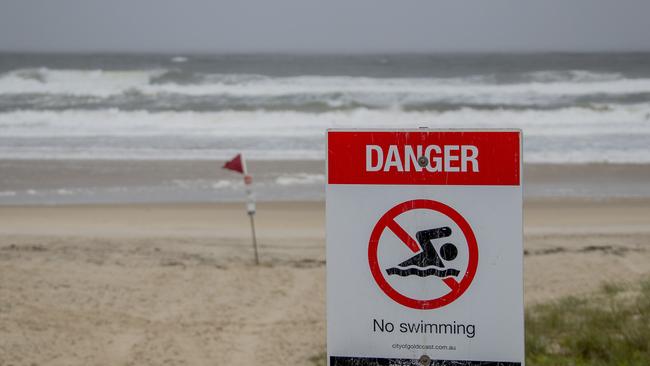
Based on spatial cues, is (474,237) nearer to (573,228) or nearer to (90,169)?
(573,228)

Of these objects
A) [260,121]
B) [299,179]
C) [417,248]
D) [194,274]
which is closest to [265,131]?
[260,121]

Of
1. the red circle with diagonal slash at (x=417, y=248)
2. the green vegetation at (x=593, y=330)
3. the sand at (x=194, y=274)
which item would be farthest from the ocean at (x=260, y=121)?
the red circle with diagonal slash at (x=417, y=248)

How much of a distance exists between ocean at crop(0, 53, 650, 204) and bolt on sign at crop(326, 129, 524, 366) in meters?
8.72

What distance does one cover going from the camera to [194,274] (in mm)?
8992

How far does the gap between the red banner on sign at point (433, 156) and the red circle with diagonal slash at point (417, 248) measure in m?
0.06

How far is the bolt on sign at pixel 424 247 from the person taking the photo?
2.05 metres

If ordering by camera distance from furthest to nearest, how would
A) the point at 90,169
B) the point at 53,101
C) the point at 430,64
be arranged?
Result: 1. the point at 430,64
2. the point at 53,101
3. the point at 90,169

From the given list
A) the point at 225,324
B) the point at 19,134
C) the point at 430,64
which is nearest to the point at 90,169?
the point at 19,134

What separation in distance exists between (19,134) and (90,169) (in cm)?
854

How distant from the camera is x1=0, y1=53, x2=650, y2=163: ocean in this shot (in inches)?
802

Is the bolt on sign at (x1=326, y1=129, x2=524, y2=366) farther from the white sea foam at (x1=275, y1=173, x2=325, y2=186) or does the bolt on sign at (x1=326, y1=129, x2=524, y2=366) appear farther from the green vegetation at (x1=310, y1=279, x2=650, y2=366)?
the white sea foam at (x1=275, y1=173, x2=325, y2=186)

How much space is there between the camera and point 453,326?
209 centimetres

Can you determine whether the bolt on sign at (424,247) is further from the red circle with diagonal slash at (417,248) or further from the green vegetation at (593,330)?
the green vegetation at (593,330)

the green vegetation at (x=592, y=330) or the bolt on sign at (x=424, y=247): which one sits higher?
the bolt on sign at (x=424, y=247)
